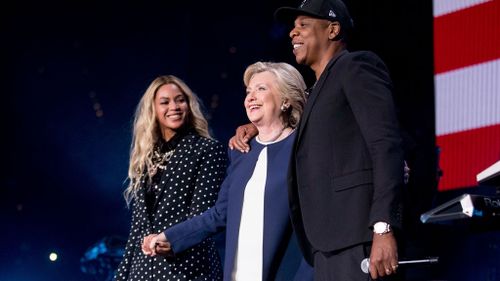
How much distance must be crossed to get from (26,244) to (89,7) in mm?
1851

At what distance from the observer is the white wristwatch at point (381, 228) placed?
209 cm

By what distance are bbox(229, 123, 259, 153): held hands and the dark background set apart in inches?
97.1

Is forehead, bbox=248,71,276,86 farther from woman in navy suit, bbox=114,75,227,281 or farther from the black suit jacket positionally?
the black suit jacket

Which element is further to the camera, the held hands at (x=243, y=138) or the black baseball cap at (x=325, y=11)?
the held hands at (x=243, y=138)

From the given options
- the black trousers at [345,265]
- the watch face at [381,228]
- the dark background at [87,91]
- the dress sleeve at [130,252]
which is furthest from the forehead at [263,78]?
the dark background at [87,91]

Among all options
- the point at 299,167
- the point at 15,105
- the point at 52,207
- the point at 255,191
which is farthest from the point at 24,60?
the point at 299,167

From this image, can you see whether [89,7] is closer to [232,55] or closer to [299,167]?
[232,55]

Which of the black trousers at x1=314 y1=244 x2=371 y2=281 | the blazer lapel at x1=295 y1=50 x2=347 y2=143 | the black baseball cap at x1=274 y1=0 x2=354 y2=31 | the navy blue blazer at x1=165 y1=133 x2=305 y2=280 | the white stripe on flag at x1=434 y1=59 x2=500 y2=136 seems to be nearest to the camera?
the black trousers at x1=314 y1=244 x2=371 y2=281

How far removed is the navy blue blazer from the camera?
2830mm

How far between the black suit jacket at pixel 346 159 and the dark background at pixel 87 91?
3313 mm

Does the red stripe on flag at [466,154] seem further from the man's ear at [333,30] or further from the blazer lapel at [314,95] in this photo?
the blazer lapel at [314,95]

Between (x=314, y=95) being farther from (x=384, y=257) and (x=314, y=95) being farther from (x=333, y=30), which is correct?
(x=384, y=257)

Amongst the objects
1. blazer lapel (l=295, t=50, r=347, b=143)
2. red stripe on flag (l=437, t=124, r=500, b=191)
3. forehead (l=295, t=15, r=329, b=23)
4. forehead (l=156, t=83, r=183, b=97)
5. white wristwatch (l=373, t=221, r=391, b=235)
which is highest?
forehead (l=156, t=83, r=183, b=97)

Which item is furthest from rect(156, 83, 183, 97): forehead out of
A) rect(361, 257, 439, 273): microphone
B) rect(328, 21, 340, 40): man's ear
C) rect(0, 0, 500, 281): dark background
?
rect(0, 0, 500, 281): dark background
